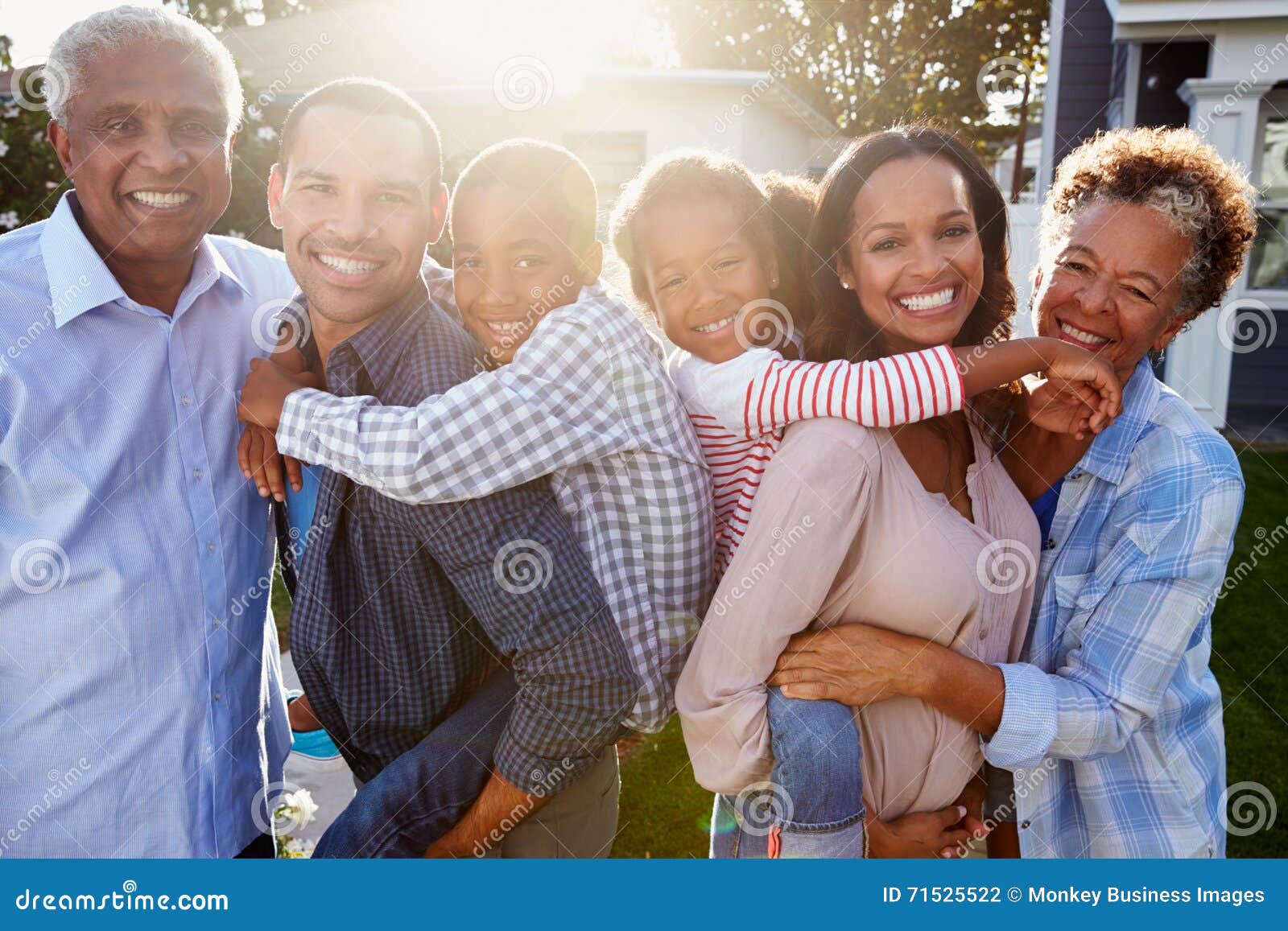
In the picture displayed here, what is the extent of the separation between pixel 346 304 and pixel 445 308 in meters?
0.30

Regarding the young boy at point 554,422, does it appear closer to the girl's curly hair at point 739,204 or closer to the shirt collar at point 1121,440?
the girl's curly hair at point 739,204

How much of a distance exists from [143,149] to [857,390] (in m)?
1.66

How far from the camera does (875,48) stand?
80.4ft

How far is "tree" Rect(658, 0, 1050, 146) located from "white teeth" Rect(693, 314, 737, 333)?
22.0 metres

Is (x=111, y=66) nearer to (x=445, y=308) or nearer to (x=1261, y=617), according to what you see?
(x=445, y=308)

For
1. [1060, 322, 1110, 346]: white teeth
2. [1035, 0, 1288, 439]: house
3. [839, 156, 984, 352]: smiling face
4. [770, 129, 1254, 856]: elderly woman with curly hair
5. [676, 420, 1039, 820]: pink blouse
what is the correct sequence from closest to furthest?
[676, 420, 1039, 820]: pink blouse, [770, 129, 1254, 856]: elderly woman with curly hair, [839, 156, 984, 352]: smiling face, [1060, 322, 1110, 346]: white teeth, [1035, 0, 1288, 439]: house

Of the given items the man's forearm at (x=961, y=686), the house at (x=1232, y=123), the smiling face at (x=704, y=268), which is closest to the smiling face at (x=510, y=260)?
the smiling face at (x=704, y=268)

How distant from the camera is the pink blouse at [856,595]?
2012 millimetres

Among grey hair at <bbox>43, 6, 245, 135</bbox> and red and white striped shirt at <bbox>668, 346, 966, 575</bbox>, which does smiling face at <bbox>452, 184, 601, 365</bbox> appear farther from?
grey hair at <bbox>43, 6, 245, 135</bbox>

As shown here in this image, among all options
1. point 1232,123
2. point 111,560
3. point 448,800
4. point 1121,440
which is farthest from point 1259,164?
point 111,560

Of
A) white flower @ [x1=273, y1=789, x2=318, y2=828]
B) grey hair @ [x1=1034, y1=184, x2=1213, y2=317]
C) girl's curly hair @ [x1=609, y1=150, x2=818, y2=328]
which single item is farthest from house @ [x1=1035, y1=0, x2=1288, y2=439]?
white flower @ [x1=273, y1=789, x2=318, y2=828]

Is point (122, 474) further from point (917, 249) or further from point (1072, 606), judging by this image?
point (1072, 606)

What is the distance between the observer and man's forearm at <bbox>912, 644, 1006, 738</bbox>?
207 cm
